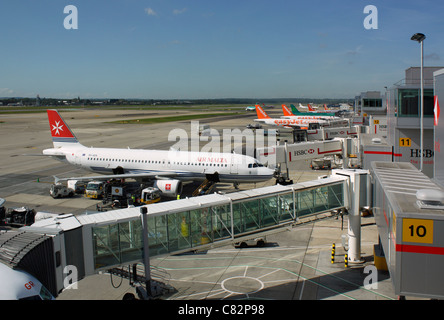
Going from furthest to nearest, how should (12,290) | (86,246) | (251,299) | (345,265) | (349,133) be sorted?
(349,133) < (345,265) < (251,299) < (86,246) < (12,290)

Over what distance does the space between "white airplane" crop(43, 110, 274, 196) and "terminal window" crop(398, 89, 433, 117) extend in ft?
46.7

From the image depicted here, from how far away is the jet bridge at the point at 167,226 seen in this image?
45.8 feet

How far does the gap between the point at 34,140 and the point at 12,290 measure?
8597 cm

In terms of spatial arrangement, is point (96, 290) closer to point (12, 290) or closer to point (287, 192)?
point (12, 290)

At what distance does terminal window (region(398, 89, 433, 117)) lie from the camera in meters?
26.6

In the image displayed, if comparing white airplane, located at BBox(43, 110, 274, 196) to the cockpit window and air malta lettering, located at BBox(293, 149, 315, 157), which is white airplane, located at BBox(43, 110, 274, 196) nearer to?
the cockpit window

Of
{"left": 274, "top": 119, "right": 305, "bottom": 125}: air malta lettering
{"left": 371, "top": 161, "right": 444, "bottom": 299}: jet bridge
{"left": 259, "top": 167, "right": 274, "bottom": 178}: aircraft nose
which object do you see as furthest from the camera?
{"left": 274, "top": 119, "right": 305, "bottom": 125}: air malta lettering

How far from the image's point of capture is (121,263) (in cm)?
1605

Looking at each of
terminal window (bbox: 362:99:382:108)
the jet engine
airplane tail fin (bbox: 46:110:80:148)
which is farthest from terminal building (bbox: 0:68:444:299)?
terminal window (bbox: 362:99:382:108)

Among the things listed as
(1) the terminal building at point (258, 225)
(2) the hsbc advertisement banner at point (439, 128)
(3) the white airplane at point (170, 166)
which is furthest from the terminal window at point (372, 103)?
(2) the hsbc advertisement banner at point (439, 128)

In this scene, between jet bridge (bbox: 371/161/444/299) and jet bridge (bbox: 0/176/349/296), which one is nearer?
jet bridge (bbox: 371/161/444/299)

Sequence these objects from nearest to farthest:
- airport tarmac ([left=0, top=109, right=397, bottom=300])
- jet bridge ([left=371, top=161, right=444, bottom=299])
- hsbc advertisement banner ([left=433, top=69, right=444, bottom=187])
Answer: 1. jet bridge ([left=371, top=161, right=444, bottom=299])
2. hsbc advertisement banner ([left=433, top=69, right=444, bottom=187])
3. airport tarmac ([left=0, top=109, right=397, bottom=300])

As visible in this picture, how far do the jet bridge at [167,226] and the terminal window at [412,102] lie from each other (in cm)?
1010

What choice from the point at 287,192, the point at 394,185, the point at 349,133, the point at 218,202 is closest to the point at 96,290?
the point at 218,202
